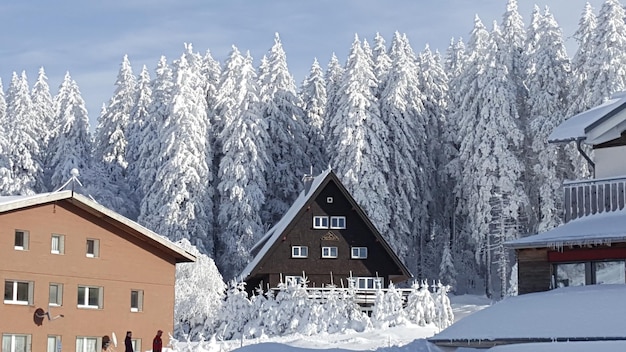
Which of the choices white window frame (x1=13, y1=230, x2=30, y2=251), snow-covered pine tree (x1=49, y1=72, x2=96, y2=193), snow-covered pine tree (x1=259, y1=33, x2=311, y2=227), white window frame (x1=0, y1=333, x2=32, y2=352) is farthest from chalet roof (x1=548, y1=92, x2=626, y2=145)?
snow-covered pine tree (x1=49, y1=72, x2=96, y2=193)

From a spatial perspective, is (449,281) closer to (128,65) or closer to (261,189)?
(261,189)

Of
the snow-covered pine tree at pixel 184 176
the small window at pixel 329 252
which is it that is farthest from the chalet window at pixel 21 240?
the snow-covered pine tree at pixel 184 176

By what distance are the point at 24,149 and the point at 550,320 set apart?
53895 millimetres

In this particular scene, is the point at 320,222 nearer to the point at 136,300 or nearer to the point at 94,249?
the point at 136,300

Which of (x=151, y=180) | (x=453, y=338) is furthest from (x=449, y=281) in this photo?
(x=453, y=338)

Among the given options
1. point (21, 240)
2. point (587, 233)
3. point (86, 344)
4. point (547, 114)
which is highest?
point (547, 114)

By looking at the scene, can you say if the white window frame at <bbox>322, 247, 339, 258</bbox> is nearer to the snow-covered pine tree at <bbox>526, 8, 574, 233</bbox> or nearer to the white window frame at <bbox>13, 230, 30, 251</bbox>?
the snow-covered pine tree at <bbox>526, 8, 574, 233</bbox>

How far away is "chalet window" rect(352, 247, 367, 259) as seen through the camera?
186 ft

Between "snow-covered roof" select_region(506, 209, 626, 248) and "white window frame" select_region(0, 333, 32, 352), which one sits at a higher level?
"snow-covered roof" select_region(506, 209, 626, 248)

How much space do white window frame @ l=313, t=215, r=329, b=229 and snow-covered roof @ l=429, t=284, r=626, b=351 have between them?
30.8m

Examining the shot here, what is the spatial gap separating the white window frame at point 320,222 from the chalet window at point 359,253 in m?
1.97

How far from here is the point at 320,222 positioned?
56.6m

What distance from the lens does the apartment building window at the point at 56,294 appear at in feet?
136

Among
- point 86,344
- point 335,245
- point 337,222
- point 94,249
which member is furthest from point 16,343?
point 337,222
